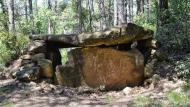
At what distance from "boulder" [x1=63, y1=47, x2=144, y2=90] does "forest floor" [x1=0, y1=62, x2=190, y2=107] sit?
23.1 inches

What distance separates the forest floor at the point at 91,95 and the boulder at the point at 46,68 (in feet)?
1.45

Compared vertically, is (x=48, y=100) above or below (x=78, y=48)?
below

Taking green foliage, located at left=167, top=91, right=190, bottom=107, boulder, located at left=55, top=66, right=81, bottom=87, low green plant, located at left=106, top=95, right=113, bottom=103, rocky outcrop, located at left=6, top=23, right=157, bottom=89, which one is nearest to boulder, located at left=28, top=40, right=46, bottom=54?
rocky outcrop, located at left=6, top=23, right=157, bottom=89

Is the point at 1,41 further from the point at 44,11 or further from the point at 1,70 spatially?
the point at 44,11

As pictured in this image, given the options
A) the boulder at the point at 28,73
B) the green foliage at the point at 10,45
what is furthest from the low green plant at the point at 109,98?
the green foliage at the point at 10,45

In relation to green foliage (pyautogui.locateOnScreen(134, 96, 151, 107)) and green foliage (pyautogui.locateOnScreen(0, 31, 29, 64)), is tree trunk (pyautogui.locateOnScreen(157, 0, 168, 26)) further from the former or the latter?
green foliage (pyautogui.locateOnScreen(134, 96, 151, 107))

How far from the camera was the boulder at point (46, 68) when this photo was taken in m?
11.9

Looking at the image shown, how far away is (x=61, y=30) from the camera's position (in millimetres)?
44312

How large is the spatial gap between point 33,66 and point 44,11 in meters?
23.8

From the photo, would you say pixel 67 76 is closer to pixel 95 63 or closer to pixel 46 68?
pixel 46 68

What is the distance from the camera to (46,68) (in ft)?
39.2

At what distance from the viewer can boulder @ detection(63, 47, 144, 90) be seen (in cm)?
1223

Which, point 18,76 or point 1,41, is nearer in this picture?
point 18,76

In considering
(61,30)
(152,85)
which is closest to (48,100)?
(152,85)
